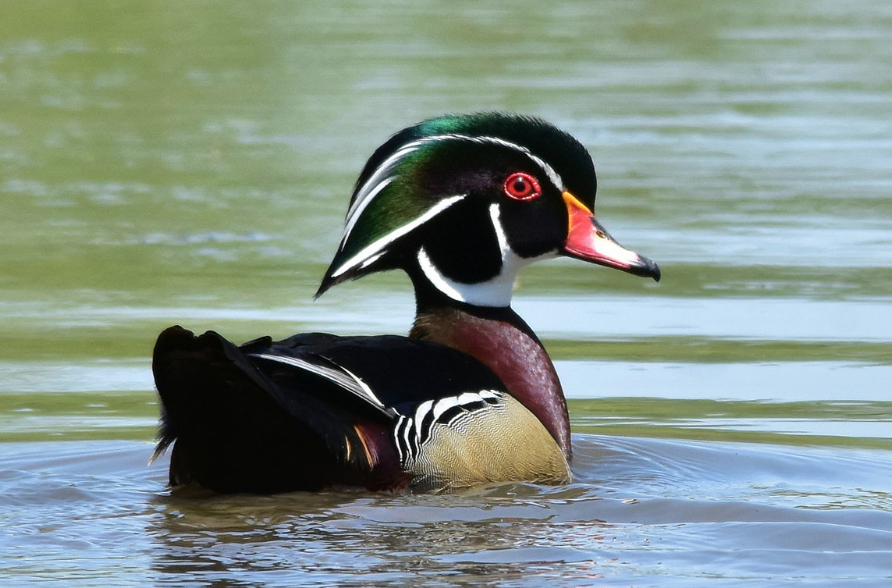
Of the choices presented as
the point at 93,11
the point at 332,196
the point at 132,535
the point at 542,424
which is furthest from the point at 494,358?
the point at 93,11

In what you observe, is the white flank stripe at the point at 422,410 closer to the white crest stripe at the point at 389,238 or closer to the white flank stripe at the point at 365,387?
the white flank stripe at the point at 365,387

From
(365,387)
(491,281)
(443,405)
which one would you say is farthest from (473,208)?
(365,387)

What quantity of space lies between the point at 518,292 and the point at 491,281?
292 cm

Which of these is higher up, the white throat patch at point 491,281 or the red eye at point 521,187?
the red eye at point 521,187

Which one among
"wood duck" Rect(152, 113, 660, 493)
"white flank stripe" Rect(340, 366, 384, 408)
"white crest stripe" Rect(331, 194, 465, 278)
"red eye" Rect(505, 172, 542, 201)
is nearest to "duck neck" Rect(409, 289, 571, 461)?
"wood duck" Rect(152, 113, 660, 493)

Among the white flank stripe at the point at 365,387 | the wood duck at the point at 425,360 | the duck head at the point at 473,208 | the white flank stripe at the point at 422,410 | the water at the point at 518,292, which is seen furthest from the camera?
the duck head at the point at 473,208

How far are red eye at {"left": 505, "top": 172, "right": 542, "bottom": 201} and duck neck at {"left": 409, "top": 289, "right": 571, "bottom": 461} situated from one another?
1.45 ft

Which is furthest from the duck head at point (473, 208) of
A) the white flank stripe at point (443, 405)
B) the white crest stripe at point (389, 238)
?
the white flank stripe at point (443, 405)

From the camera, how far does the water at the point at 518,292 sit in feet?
16.5

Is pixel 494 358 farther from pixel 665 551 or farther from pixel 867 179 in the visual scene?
pixel 867 179

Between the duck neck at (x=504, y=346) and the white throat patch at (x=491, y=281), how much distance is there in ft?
0.11

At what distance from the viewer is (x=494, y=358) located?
6.28 m

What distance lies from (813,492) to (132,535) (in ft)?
7.61

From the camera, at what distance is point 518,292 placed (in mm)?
9320
